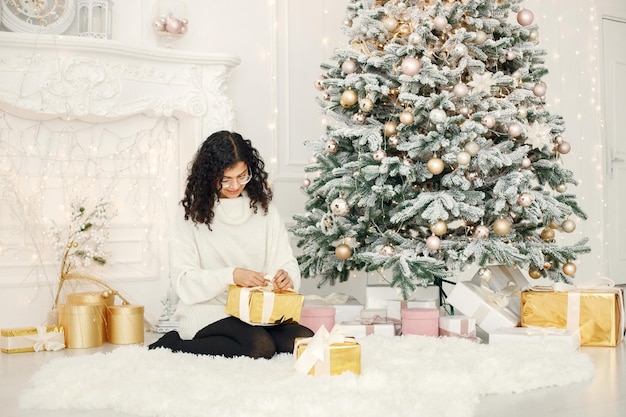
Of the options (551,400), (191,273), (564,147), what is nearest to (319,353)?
(551,400)

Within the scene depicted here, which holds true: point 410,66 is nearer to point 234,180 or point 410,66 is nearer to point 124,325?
point 234,180

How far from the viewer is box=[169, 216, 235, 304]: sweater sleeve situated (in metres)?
2.65

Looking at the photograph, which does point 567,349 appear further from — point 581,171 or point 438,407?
point 581,171

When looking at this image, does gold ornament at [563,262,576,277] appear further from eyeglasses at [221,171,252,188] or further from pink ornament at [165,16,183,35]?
pink ornament at [165,16,183,35]

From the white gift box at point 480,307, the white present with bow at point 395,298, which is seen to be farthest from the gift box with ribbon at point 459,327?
the white present with bow at point 395,298

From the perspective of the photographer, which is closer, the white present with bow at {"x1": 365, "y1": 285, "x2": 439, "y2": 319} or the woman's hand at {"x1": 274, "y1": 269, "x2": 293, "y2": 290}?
the woman's hand at {"x1": 274, "y1": 269, "x2": 293, "y2": 290}

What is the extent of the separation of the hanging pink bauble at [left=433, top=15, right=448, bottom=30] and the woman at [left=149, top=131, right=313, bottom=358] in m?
1.06

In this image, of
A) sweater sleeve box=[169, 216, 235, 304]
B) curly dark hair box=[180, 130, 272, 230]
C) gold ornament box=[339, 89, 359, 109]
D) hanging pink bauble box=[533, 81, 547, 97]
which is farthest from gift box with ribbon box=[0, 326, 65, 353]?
hanging pink bauble box=[533, 81, 547, 97]

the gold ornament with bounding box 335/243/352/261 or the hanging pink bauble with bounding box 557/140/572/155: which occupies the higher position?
the hanging pink bauble with bounding box 557/140/572/155

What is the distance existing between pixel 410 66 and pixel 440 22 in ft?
0.85

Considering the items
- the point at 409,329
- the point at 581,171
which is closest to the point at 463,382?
the point at 409,329

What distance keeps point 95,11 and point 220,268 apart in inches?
66.0

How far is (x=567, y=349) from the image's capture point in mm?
2633

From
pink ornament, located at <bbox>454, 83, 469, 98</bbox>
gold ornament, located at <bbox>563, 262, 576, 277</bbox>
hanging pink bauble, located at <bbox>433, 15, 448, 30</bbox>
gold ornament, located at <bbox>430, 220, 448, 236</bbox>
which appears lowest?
gold ornament, located at <bbox>563, 262, 576, 277</bbox>
